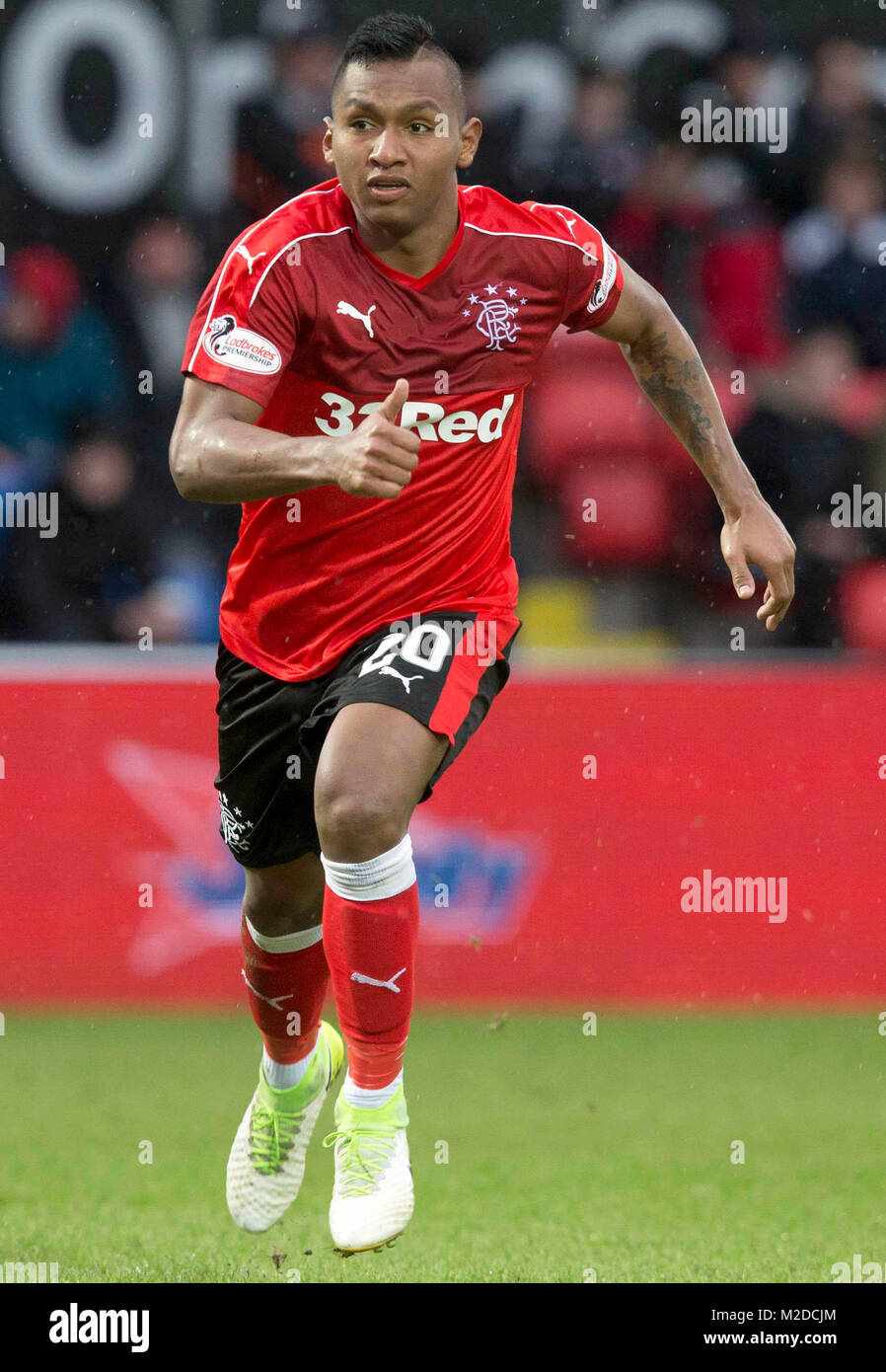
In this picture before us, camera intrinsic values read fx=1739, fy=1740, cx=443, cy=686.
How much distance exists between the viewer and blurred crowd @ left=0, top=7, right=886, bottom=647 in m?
7.72

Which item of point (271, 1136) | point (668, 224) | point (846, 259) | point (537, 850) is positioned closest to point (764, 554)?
point (271, 1136)

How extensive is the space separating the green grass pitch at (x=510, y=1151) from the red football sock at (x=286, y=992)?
18.2 inches

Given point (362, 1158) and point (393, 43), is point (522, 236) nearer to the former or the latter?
point (393, 43)

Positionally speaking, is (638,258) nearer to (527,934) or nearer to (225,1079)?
(527,934)

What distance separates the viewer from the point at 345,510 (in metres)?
3.76

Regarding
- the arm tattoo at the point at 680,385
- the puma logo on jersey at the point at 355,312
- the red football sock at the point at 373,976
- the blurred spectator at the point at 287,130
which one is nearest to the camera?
the red football sock at the point at 373,976

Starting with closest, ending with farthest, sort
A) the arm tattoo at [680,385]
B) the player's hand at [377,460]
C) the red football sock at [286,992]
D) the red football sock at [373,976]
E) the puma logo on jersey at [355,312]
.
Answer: the player's hand at [377,460], the red football sock at [373,976], the puma logo on jersey at [355,312], the arm tattoo at [680,385], the red football sock at [286,992]

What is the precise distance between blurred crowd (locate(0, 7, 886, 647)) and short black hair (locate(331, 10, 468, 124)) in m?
4.14

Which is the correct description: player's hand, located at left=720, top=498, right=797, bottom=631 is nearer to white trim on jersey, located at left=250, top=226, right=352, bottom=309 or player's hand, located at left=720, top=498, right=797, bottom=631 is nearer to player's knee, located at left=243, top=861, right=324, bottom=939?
white trim on jersey, located at left=250, top=226, right=352, bottom=309

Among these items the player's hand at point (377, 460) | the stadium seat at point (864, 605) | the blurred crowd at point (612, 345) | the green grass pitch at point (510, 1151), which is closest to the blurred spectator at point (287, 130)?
the blurred crowd at point (612, 345)

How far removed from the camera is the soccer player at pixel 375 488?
131 inches

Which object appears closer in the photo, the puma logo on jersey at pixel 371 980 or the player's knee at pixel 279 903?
the puma logo on jersey at pixel 371 980

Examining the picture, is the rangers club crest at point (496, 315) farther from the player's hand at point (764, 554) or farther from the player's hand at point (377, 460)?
the player's hand at point (377, 460)

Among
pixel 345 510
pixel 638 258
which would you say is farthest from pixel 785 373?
pixel 345 510
